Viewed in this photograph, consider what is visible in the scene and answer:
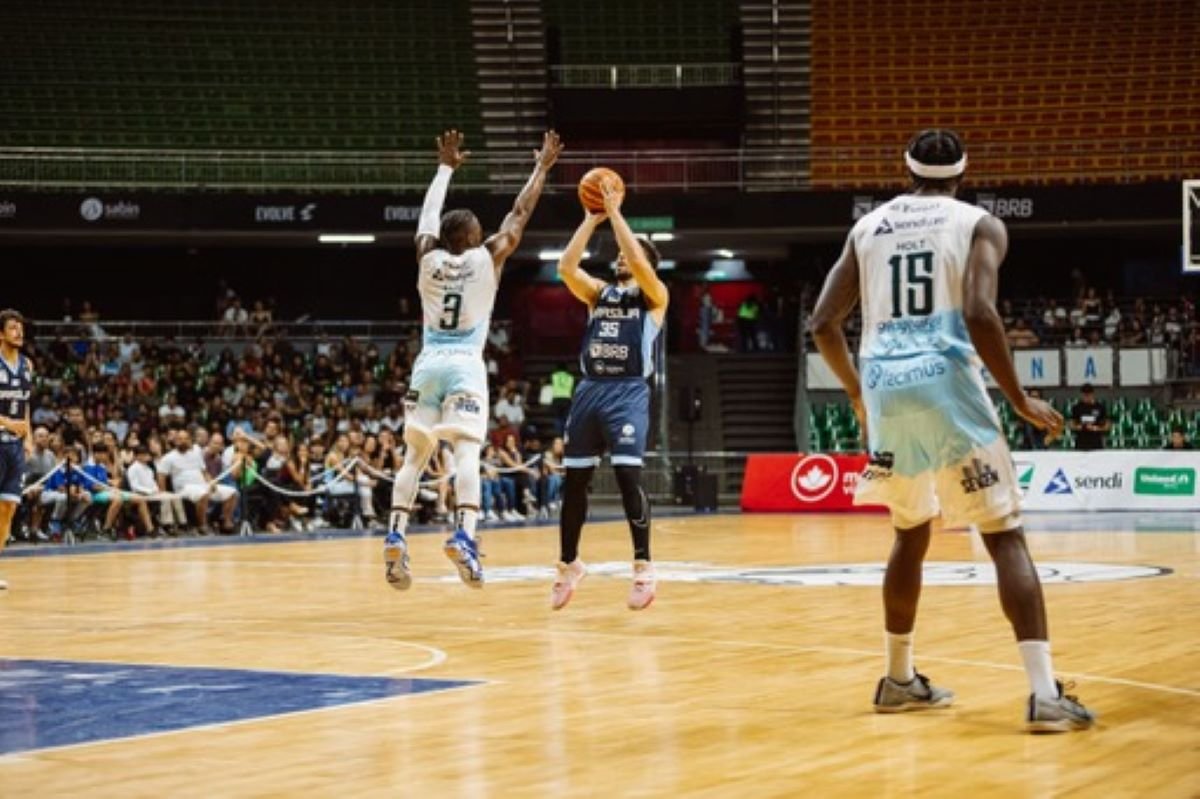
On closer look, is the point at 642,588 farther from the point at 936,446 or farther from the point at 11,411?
the point at 11,411

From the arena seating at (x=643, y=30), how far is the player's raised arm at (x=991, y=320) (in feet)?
109

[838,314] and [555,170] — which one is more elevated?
[555,170]

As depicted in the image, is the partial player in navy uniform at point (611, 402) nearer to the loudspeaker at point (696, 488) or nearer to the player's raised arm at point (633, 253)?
the player's raised arm at point (633, 253)

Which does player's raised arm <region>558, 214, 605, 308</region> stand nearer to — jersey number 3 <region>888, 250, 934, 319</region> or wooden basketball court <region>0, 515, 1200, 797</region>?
wooden basketball court <region>0, 515, 1200, 797</region>

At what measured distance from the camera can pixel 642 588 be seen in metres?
11.9

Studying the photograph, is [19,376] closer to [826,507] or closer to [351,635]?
[351,635]

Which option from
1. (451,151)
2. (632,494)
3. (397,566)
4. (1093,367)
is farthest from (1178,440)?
(397,566)

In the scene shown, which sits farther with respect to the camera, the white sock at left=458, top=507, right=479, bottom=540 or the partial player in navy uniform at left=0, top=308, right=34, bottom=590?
the partial player in navy uniform at left=0, top=308, right=34, bottom=590

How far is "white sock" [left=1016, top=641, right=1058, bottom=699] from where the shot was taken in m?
6.76

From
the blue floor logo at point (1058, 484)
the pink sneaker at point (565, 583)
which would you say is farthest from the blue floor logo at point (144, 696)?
the blue floor logo at point (1058, 484)

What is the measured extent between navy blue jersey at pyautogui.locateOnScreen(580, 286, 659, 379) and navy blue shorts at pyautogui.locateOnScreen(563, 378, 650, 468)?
8 cm

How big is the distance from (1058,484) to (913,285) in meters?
22.9

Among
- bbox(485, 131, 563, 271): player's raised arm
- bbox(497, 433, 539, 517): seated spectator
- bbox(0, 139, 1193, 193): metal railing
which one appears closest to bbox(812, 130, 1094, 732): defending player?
bbox(485, 131, 563, 271): player's raised arm

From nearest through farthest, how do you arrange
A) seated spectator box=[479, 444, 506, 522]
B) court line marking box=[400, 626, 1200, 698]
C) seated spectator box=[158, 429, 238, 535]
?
court line marking box=[400, 626, 1200, 698]
seated spectator box=[158, 429, 238, 535]
seated spectator box=[479, 444, 506, 522]
